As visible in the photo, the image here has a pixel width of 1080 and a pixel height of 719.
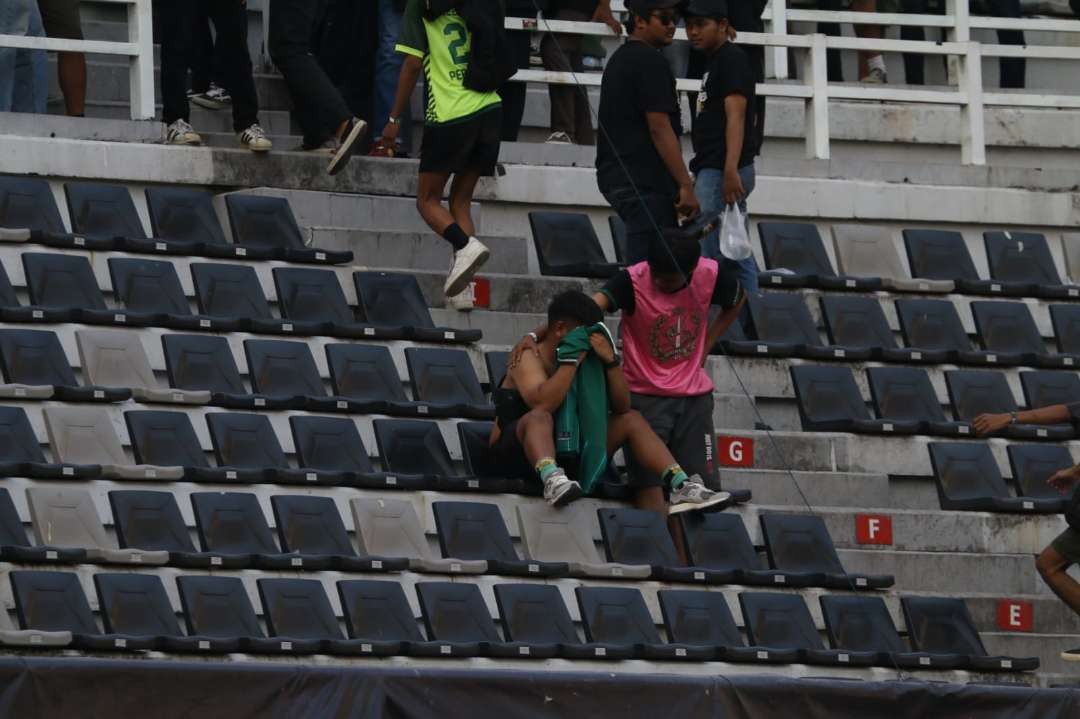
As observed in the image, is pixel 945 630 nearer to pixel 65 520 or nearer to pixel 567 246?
pixel 567 246

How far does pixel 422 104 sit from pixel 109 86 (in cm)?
167

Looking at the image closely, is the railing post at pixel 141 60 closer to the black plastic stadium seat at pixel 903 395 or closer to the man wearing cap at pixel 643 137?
the man wearing cap at pixel 643 137

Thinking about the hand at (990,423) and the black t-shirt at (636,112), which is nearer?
the black t-shirt at (636,112)

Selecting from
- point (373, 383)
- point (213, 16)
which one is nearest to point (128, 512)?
point (373, 383)

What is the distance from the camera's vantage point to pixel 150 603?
10.6 metres

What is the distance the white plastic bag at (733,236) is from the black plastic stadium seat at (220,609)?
3294 mm

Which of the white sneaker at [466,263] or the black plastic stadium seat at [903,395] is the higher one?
the white sneaker at [466,263]

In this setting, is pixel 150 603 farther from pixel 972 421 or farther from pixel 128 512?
pixel 972 421

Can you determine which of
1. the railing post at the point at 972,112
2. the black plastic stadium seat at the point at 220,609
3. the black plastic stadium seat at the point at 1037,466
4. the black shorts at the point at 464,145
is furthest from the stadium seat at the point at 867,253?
the black plastic stadium seat at the point at 220,609

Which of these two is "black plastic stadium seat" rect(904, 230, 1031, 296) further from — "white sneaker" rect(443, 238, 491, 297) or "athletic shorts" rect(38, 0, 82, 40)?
"athletic shorts" rect(38, 0, 82, 40)

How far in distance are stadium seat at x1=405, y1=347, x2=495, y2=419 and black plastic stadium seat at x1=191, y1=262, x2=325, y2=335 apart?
46cm

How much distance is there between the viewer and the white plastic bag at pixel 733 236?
13016mm

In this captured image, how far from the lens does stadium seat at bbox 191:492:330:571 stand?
1116 centimetres

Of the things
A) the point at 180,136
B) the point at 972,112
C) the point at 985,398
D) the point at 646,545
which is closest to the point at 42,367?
the point at 180,136
